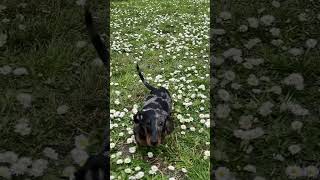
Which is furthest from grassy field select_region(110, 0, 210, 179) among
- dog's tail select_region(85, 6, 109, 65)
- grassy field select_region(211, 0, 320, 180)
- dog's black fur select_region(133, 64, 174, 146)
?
dog's tail select_region(85, 6, 109, 65)

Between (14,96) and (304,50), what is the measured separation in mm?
5182

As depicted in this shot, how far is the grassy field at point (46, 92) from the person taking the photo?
5.26 m

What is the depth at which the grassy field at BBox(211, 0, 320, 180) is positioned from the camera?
5.16 metres

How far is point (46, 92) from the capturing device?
6660 millimetres

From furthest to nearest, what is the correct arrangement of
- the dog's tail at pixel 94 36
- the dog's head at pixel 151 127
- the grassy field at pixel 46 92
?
the dog's tail at pixel 94 36, the grassy field at pixel 46 92, the dog's head at pixel 151 127

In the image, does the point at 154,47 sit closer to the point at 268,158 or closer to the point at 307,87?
the point at 307,87

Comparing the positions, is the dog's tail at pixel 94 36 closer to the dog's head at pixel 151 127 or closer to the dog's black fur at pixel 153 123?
the dog's black fur at pixel 153 123

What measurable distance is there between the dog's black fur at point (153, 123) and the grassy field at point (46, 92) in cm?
60

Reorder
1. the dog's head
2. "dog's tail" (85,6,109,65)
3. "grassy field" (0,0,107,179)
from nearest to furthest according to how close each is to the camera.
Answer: the dog's head
"grassy field" (0,0,107,179)
"dog's tail" (85,6,109,65)

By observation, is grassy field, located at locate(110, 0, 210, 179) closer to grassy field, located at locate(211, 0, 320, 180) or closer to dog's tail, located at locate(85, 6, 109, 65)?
grassy field, located at locate(211, 0, 320, 180)

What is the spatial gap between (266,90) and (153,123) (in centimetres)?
237

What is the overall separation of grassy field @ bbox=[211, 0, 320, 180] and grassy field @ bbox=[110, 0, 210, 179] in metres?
0.32

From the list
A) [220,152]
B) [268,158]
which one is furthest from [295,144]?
[220,152]

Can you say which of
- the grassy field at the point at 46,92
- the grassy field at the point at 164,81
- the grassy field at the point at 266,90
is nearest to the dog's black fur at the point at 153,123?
the grassy field at the point at 164,81
